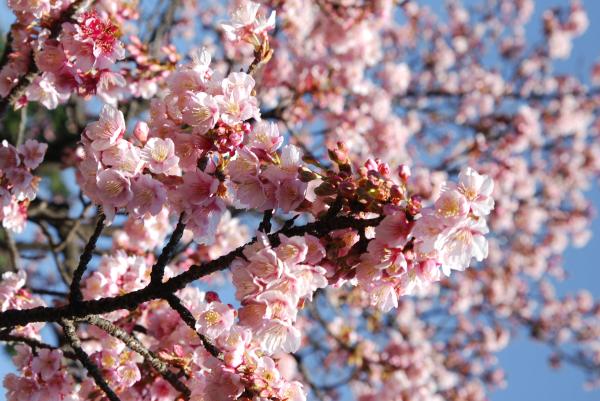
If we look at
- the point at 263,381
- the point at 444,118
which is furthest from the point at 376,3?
the point at 263,381

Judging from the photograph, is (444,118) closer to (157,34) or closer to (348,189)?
(157,34)

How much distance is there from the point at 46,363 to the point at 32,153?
0.88 metres

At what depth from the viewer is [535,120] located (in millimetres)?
8195

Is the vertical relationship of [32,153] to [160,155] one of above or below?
above

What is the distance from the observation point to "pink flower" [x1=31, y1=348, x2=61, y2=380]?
2.28 m

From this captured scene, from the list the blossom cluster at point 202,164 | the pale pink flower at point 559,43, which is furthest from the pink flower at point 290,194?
the pale pink flower at point 559,43

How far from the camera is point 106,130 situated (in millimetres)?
1775

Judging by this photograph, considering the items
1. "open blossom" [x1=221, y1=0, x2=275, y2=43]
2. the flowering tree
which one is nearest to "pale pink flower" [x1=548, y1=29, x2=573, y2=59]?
the flowering tree

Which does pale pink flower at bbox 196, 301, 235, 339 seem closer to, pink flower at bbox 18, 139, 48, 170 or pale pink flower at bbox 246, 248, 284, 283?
pale pink flower at bbox 246, 248, 284, 283

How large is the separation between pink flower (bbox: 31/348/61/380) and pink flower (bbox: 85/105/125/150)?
1.02 meters

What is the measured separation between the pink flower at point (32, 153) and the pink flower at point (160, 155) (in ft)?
3.14

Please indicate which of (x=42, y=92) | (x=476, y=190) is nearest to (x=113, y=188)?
(x=476, y=190)

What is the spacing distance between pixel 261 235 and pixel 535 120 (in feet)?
24.7

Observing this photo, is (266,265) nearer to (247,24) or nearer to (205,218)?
(205,218)
